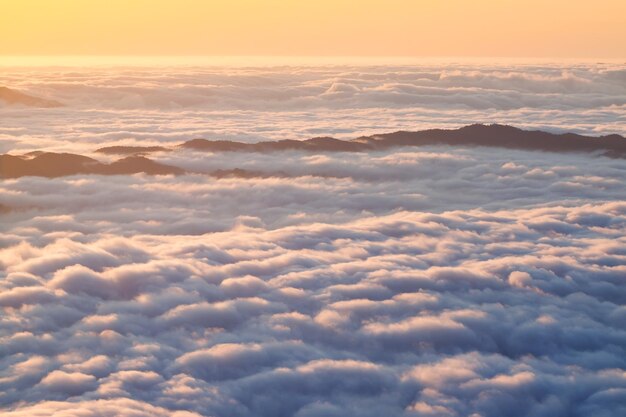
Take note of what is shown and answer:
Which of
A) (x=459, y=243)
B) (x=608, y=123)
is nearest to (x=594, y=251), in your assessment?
(x=459, y=243)

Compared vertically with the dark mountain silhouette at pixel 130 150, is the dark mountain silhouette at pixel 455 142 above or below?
above

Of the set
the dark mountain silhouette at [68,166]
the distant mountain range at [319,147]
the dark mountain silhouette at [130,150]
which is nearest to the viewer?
the dark mountain silhouette at [68,166]

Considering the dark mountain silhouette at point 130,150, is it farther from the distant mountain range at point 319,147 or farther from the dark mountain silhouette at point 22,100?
the dark mountain silhouette at point 22,100

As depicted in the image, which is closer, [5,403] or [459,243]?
[5,403]

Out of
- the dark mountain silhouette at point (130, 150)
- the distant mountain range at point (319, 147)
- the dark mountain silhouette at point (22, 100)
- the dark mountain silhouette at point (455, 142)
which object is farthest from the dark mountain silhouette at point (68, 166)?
the dark mountain silhouette at point (22, 100)

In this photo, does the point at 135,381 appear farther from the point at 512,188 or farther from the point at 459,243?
the point at 512,188

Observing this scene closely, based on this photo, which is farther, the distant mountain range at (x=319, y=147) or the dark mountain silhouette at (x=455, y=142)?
the dark mountain silhouette at (x=455, y=142)

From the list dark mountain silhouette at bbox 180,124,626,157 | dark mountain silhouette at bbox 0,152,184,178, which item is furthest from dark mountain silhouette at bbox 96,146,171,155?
dark mountain silhouette at bbox 0,152,184,178

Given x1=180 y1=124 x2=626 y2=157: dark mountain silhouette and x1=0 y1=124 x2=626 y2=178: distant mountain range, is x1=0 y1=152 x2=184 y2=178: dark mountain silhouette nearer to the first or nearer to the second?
x1=0 y1=124 x2=626 y2=178: distant mountain range
